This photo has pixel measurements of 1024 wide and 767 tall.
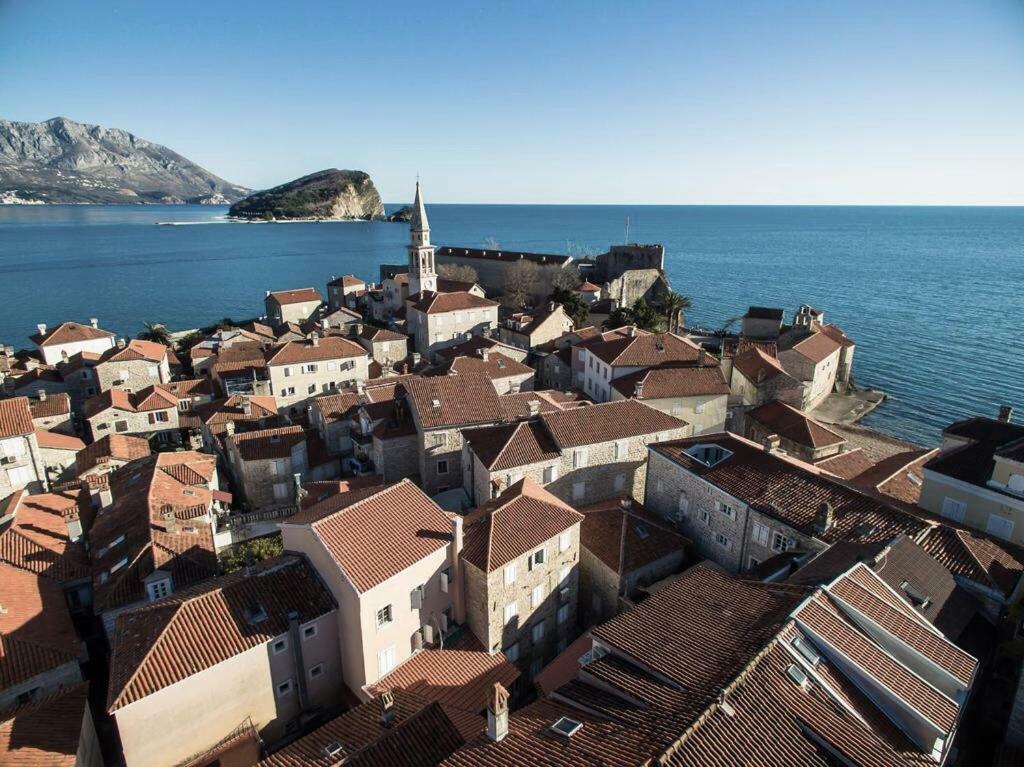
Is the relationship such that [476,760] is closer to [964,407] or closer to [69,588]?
[69,588]

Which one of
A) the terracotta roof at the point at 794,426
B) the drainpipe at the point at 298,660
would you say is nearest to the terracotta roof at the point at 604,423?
the terracotta roof at the point at 794,426

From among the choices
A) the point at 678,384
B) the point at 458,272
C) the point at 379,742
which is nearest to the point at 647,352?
the point at 678,384

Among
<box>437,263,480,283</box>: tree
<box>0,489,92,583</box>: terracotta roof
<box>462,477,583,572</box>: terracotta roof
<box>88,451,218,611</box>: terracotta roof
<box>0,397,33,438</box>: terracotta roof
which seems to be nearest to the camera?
<box>462,477,583,572</box>: terracotta roof

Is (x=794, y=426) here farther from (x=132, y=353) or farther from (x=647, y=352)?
(x=132, y=353)

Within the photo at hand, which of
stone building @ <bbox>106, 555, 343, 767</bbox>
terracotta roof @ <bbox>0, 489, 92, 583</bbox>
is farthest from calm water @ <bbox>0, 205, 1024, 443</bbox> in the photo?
terracotta roof @ <bbox>0, 489, 92, 583</bbox>

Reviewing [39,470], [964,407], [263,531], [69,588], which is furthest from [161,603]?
[964,407]

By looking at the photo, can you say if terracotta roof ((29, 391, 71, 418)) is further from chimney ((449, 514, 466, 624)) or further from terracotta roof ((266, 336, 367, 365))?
chimney ((449, 514, 466, 624))
